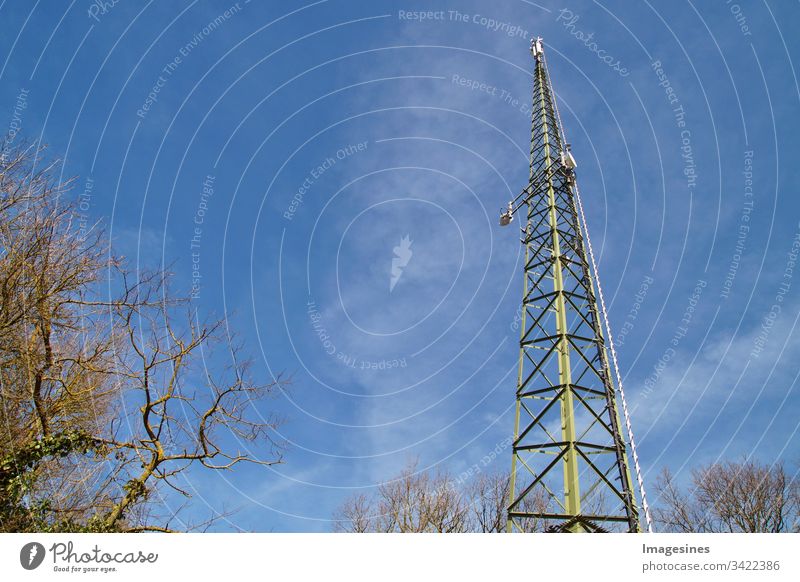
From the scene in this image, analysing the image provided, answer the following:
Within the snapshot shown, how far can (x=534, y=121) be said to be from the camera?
20578mm

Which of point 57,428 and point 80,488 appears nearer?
point 57,428

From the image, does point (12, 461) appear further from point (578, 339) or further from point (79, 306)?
point (578, 339)

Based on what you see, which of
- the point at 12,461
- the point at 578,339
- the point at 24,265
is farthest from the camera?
the point at 578,339

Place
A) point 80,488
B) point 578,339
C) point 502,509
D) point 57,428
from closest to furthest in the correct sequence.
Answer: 1. point 57,428
2. point 80,488
3. point 578,339
4. point 502,509

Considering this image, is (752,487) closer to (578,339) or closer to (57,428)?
(578,339)

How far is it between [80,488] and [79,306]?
214 inches

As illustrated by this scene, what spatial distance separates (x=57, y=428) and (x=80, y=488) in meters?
2.03
